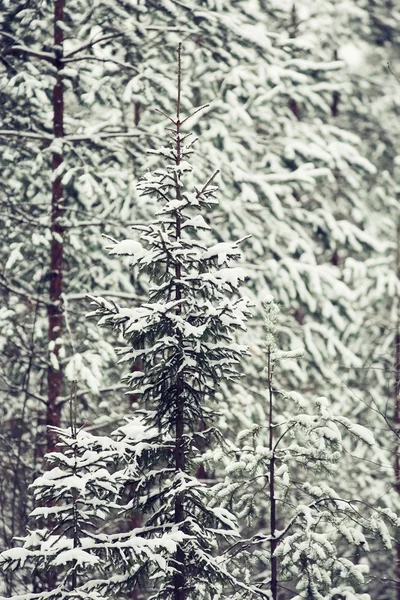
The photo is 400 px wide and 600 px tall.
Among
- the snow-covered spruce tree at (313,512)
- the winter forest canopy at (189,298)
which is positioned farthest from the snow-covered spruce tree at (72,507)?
the snow-covered spruce tree at (313,512)

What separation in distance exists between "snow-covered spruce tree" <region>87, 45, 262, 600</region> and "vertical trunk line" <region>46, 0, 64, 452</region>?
130 inches

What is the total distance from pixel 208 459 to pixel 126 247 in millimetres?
2107

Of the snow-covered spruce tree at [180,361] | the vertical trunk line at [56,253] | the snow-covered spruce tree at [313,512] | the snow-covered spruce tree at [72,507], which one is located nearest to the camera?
the snow-covered spruce tree at [72,507]

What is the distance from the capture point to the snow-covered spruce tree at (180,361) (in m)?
5.66

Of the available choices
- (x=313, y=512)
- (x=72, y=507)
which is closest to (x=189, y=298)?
(x=72, y=507)

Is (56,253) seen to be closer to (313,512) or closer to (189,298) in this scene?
(189,298)

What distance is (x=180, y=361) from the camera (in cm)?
582

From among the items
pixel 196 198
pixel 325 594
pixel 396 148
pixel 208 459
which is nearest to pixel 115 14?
pixel 196 198

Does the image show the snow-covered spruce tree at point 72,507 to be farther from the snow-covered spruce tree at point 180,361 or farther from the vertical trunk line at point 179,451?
the vertical trunk line at point 179,451

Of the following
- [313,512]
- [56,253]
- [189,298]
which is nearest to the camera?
[189,298]

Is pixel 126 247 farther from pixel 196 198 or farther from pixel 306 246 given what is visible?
pixel 306 246

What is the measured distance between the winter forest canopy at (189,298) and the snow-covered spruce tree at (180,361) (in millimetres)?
25

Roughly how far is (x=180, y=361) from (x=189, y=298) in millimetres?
570

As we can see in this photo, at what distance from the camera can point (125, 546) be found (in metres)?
5.34
